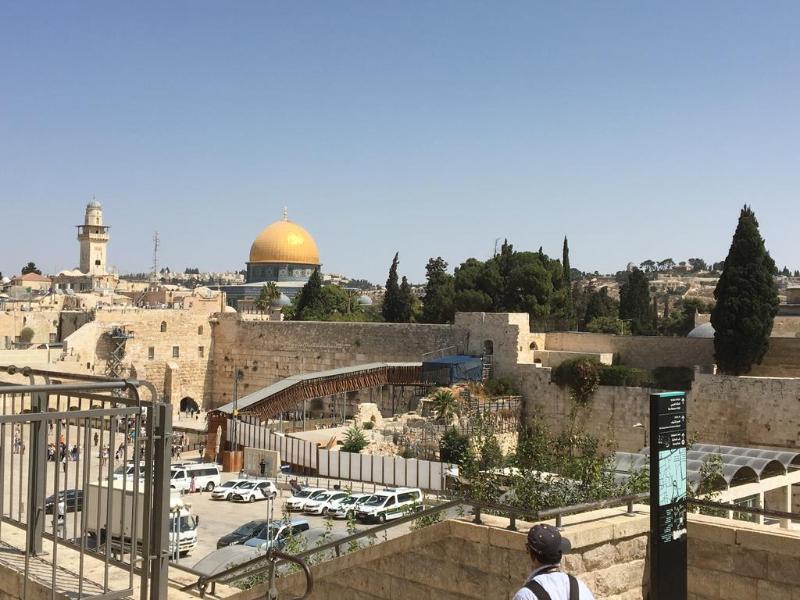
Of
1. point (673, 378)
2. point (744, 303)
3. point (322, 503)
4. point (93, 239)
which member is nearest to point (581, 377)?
point (673, 378)

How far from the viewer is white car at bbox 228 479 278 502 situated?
1655 cm

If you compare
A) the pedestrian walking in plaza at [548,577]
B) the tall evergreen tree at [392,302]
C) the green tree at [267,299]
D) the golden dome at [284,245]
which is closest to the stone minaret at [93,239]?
the golden dome at [284,245]

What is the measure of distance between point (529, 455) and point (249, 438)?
1215cm

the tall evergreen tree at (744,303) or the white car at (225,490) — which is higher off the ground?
the tall evergreen tree at (744,303)

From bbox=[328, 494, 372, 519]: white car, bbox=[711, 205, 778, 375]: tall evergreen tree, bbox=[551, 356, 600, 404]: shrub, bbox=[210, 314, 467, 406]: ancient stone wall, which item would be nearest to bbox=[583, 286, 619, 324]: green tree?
bbox=[210, 314, 467, 406]: ancient stone wall

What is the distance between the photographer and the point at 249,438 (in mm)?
21344

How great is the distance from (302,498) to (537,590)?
12273 mm

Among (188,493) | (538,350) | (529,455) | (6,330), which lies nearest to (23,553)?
(529,455)

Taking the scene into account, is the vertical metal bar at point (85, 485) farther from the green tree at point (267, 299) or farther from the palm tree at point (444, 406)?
the green tree at point (267, 299)

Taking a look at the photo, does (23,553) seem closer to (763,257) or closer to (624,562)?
(624,562)

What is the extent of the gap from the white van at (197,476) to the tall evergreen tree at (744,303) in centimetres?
1254

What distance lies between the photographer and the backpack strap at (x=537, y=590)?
330 cm

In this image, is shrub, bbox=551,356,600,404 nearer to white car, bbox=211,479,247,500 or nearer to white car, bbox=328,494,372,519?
white car, bbox=328,494,372,519

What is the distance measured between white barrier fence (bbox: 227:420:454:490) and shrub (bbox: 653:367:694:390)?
808cm
